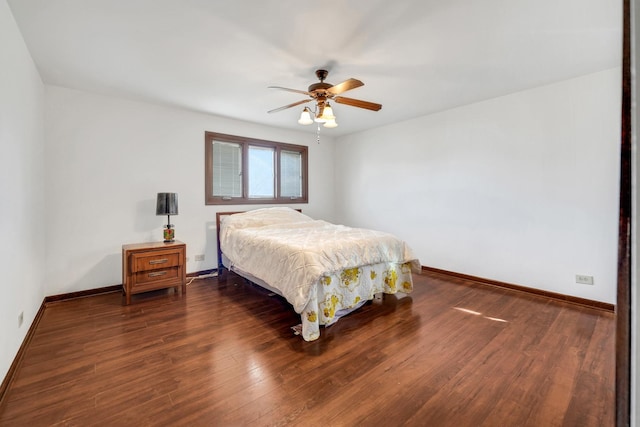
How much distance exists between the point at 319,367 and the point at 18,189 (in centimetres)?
272

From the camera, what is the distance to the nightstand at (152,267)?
3.13 metres

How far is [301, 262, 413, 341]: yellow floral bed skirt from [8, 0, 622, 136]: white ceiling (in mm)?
2080

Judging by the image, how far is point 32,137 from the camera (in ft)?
8.64

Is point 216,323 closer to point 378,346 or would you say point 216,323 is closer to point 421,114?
point 378,346

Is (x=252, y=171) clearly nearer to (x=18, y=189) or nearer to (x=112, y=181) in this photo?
(x=112, y=181)

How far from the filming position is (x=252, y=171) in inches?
191

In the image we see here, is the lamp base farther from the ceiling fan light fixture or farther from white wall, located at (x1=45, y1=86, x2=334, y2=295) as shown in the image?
the ceiling fan light fixture

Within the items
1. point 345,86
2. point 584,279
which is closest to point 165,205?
point 345,86

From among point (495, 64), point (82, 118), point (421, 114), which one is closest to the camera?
point (495, 64)

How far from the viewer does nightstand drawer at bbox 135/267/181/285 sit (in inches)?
126

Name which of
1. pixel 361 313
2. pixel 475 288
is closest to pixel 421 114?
pixel 475 288

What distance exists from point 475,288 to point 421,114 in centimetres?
271

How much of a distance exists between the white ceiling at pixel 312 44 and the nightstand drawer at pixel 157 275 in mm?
2188

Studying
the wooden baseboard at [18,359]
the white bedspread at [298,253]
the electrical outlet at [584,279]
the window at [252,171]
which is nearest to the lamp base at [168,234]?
the white bedspread at [298,253]
